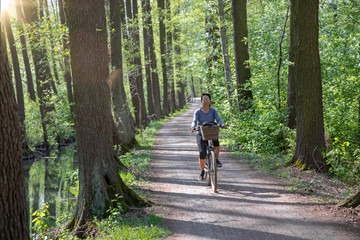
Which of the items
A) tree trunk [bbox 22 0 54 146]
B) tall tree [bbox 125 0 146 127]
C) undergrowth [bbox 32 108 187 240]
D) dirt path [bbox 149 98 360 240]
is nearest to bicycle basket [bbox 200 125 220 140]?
dirt path [bbox 149 98 360 240]

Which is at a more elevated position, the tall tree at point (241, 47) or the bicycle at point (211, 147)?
the tall tree at point (241, 47)

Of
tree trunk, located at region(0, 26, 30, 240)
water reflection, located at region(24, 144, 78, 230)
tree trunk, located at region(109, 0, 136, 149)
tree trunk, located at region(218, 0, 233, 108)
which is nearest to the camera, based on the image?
tree trunk, located at region(0, 26, 30, 240)

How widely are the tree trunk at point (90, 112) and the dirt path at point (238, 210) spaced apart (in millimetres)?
1194

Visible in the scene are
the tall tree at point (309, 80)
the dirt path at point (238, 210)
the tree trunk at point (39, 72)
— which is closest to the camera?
the dirt path at point (238, 210)

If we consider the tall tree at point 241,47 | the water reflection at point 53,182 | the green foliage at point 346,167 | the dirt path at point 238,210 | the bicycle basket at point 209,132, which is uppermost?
the tall tree at point 241,47

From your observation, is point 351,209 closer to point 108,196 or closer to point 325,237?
point 325,237

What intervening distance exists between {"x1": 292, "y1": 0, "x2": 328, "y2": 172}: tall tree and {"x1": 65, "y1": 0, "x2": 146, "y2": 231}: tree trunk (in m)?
5.13

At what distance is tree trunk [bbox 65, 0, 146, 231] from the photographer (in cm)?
654

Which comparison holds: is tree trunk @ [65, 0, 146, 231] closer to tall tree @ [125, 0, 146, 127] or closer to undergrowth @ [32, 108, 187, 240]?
undergrowth @ [32, 108, 187, 240]

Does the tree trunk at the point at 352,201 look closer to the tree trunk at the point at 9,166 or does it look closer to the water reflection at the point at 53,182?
the tree trunk at the point at 9,166

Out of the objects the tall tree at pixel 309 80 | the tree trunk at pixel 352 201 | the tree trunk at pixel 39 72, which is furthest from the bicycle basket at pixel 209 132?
the tree trunk at pixel 39 72

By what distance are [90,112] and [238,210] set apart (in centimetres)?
342

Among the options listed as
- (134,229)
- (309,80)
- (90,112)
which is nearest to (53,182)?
(90,112)

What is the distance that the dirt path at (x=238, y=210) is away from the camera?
541 centimetres
